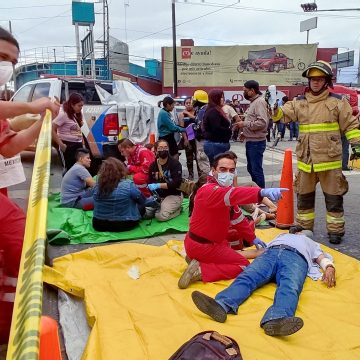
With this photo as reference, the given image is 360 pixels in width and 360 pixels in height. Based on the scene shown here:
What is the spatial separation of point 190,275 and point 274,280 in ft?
2.24

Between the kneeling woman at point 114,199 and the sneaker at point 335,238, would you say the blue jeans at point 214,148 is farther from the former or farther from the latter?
the sneaker at point 335,238

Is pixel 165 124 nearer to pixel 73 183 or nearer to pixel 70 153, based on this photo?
pixel 70 153

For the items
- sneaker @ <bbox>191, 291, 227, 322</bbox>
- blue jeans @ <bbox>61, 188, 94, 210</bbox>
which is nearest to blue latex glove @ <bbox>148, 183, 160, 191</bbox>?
blue jeans @ <bbox>61, 188, 94, 210</bbox>

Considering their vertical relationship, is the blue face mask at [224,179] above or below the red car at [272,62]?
below

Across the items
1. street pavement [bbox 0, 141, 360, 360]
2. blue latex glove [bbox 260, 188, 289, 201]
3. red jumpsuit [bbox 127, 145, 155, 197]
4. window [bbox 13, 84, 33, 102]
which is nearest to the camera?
blue latex glove [bbox 260, 188, 289, 201]

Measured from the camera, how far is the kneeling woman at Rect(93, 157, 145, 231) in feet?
16.4

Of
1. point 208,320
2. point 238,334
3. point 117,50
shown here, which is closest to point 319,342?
point 238,334

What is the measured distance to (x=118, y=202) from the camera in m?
5.12

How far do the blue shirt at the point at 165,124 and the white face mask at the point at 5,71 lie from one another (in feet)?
18.8

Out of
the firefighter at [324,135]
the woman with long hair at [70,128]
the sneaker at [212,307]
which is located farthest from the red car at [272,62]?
the sneaker at [212,307]

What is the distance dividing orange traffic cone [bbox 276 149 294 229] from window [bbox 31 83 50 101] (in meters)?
5.23

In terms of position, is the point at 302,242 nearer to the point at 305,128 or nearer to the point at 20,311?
the point at 305,128

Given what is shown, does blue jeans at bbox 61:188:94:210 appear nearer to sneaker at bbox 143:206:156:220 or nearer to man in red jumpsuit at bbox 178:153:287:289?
sneaker at bbox 143:206:156:220

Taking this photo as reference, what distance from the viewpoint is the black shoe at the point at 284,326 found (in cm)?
260
